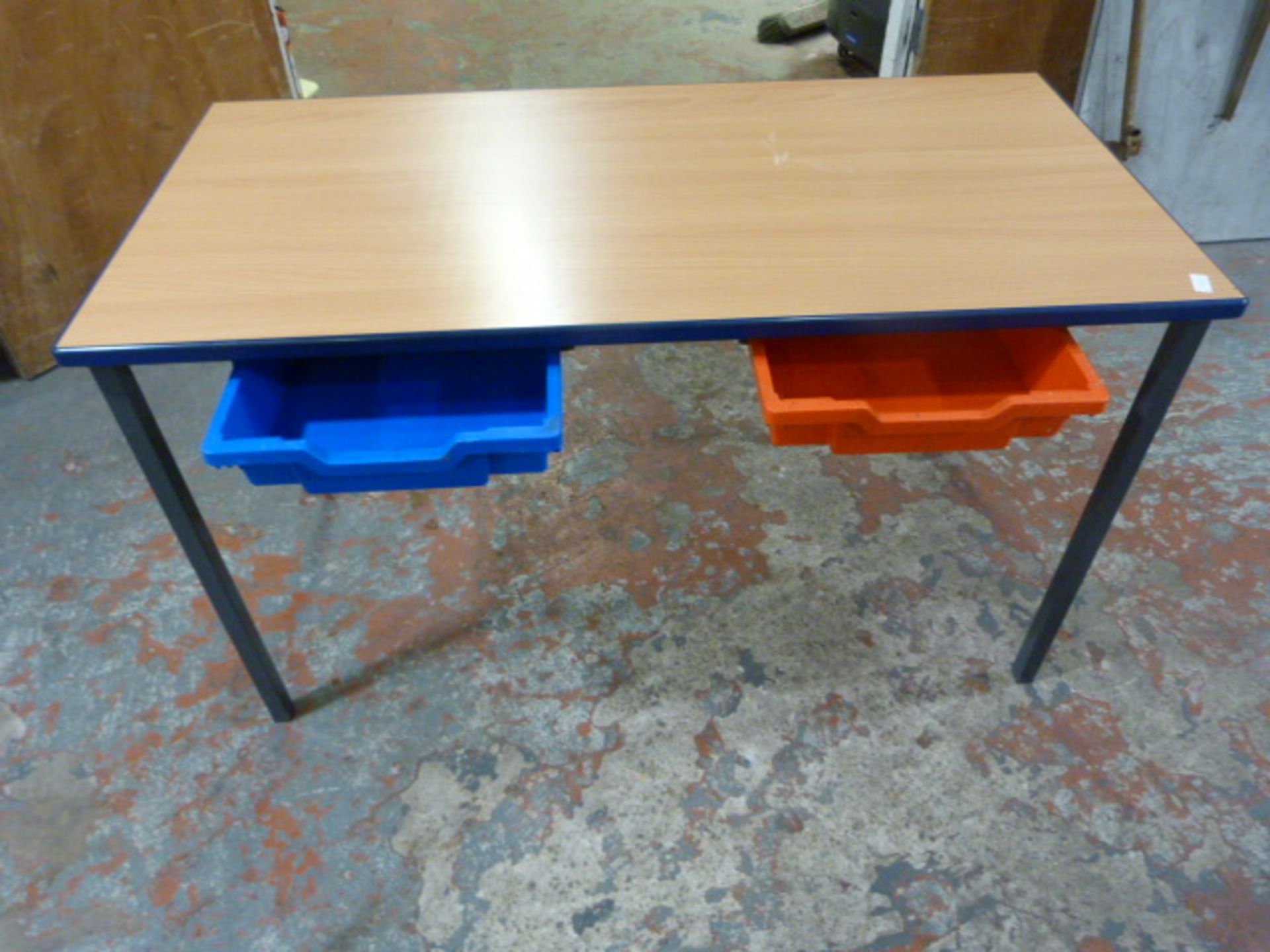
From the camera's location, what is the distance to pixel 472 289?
1151 millimetres

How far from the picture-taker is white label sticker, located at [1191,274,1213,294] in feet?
3.70

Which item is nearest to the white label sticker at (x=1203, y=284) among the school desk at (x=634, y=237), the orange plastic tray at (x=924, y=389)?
the school desk at (x=634, y=237)

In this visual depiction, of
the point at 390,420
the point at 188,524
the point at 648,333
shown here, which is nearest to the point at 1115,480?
the point at 648,333

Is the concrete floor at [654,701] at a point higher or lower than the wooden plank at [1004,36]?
lower

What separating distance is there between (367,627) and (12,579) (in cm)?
78

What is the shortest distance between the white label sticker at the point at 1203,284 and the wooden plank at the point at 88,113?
214cm

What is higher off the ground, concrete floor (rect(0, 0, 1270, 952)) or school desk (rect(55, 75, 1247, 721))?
school desk (rect(55, 75, 1247, 721))

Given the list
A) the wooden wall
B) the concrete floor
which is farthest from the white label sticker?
the wooden wall

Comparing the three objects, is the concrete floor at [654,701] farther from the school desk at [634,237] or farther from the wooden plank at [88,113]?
the wooden plank at [88,113]

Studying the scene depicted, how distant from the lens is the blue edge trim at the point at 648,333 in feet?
3.56

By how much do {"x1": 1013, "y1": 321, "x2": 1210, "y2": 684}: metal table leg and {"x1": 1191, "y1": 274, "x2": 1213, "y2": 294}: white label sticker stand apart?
44 millimetres

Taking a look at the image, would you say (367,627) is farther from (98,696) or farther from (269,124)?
(269,124)

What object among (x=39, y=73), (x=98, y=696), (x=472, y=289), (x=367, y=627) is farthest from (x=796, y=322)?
(x=39, y=73)

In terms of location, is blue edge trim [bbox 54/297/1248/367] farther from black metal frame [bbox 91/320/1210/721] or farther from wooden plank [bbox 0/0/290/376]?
wooden plank [bbox 0/0/290/376]
